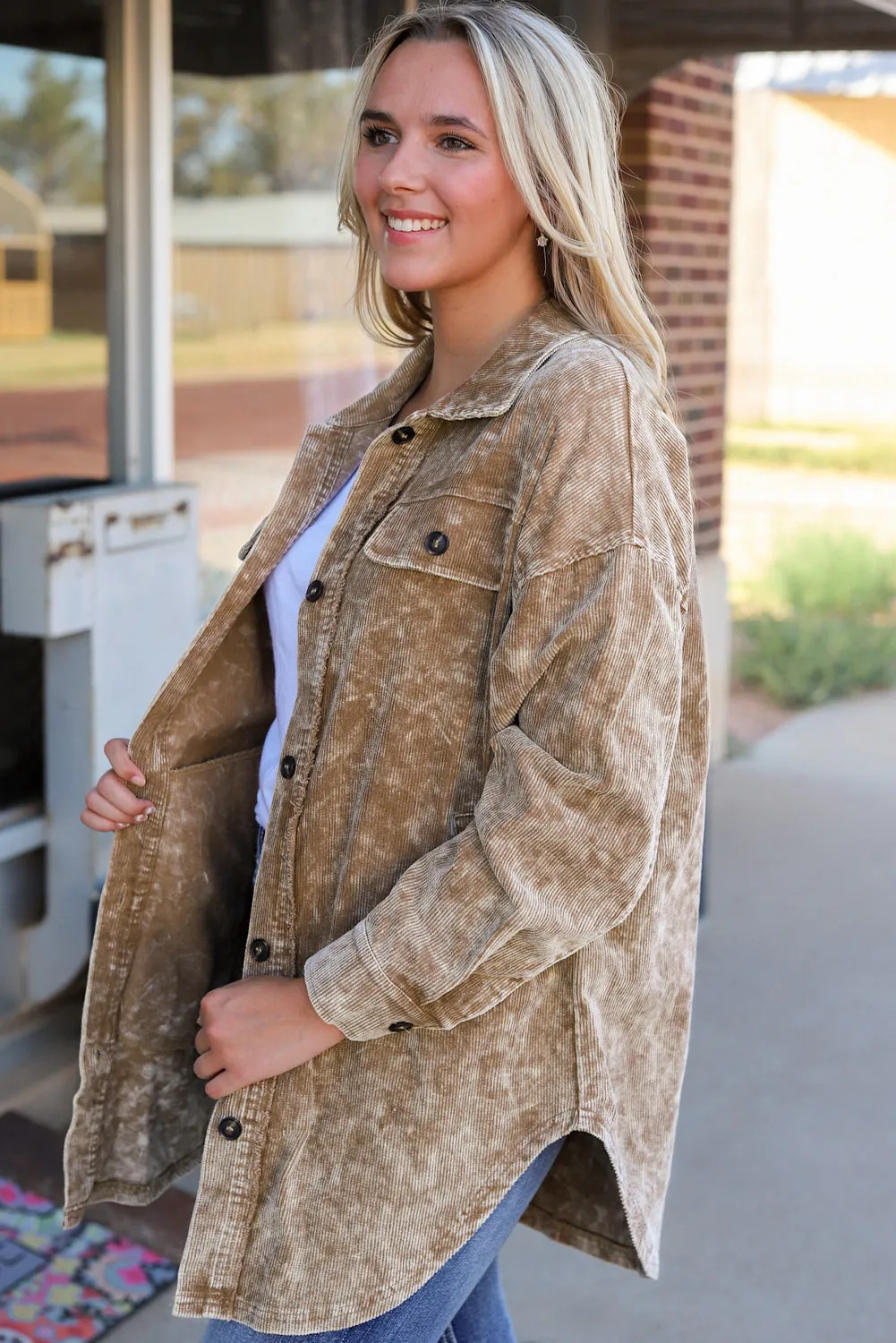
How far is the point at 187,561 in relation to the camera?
4074 mm

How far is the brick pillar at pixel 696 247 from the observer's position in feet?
19.9

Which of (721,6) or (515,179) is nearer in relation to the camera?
(515,179)

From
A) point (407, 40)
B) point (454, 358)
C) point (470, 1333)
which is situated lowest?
point (470, 1333)

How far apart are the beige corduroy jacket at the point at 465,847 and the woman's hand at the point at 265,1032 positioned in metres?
0.04

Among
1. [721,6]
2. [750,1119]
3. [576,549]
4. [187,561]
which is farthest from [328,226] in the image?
[576,549]

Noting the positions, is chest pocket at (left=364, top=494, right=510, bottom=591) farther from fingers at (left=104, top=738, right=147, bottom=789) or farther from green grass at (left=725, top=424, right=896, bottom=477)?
green grass at (left=725, top=424, right=896, bottom=477)

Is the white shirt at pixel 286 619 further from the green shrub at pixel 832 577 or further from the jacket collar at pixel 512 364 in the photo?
the green shrub at pixel 832 577

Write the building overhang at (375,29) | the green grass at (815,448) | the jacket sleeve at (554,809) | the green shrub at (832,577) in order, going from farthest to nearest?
the green grass at (815,448) → the green shrub at (832,577) → the building overhang at (375,29) → the jacket sleeve at (554,809)

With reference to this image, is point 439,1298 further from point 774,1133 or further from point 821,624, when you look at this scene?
point 821,624

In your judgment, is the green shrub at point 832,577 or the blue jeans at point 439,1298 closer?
the blue jeans at point 439,1298

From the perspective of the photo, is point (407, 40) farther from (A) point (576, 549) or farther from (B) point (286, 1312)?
(B) point (286, 1312)

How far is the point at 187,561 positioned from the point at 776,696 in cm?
611

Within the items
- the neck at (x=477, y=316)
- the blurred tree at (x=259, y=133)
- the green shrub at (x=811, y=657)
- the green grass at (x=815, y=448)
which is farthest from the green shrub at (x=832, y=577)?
the neck at (x=477, y=316)

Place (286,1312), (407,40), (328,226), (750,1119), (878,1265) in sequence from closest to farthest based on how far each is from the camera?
(286,1312), (407,40), (878,1265), (750,1119), (328,226)
